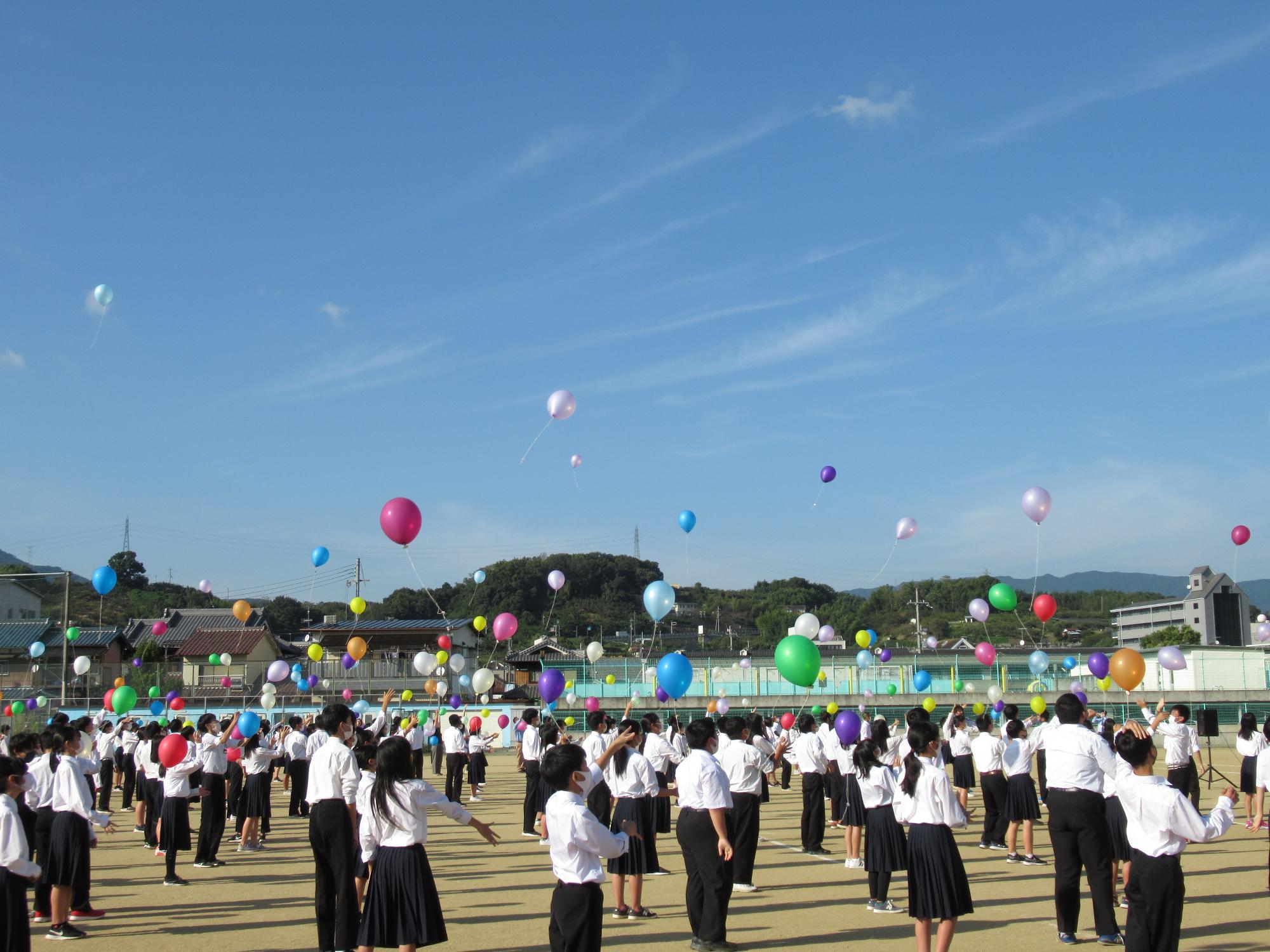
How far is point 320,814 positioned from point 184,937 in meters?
1.89

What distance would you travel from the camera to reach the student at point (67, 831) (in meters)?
7.63

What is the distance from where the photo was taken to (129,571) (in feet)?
258

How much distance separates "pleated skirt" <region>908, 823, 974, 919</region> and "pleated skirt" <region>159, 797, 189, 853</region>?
6934 mm

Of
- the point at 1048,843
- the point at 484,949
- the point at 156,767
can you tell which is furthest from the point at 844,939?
the point at 156,767

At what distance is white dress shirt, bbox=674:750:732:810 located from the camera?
22.6ft

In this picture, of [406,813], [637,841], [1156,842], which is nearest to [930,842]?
[1156,842]

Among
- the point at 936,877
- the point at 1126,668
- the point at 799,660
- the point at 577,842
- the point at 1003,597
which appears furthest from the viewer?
the point at 1003,597

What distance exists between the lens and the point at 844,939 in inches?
289

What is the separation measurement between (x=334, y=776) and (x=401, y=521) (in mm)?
5405

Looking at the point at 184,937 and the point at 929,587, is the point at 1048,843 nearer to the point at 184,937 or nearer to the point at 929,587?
the point at 184,937

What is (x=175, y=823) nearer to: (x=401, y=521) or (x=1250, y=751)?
(x=401, y=521)

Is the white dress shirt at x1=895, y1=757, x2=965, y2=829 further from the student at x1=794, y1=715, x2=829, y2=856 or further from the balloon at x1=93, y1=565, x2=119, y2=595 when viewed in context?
the balloon at x1=93, y1=565, x2=119, y2=595

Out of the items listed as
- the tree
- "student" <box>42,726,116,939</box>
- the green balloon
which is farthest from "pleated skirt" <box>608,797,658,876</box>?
the tree

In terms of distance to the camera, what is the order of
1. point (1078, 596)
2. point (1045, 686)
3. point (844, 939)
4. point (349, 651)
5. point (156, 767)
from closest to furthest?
point (844, 939) < point (156, 767) < point (349, 651) < point (1045, 686) < point (1078, 596)
